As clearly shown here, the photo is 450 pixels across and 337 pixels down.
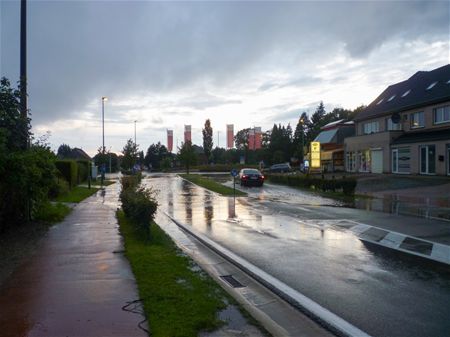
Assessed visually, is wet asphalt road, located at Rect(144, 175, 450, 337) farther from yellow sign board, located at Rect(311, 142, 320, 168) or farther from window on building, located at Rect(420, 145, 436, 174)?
yellow sign board, located at Rect(311, 142, 320, 168)

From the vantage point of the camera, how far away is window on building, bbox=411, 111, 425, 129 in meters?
38.7

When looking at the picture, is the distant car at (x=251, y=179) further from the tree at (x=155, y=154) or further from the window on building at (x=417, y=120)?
the tree at (x=155, y=154)

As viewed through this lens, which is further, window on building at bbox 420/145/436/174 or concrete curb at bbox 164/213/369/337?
window on building at bbox 420/145/436/174

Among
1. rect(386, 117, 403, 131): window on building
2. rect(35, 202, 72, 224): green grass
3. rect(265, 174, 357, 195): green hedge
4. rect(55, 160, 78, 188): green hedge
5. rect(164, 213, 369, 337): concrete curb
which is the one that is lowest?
rect(164, 213, 369, 337): concrete curb

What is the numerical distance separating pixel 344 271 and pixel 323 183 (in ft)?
74.3

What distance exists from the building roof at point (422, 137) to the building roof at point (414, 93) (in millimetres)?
2289

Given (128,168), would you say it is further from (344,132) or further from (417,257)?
(417,257)

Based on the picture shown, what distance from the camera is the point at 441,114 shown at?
36.2 metres

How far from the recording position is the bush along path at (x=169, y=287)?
5176 millimetres

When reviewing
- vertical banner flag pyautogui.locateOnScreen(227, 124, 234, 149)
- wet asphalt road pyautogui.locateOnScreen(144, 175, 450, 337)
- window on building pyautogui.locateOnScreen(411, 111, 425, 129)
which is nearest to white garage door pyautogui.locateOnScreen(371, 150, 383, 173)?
window on building pyautogui.locateOnScreen(411, 111, 425, 129)

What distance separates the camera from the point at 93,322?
526 cm

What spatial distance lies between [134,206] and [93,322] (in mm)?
6137

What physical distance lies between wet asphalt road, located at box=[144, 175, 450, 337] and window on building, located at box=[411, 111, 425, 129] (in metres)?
25.3

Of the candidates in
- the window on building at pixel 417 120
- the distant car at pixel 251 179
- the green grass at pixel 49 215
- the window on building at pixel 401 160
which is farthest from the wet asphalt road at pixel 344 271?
the window on building at pixel 417 120
